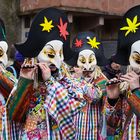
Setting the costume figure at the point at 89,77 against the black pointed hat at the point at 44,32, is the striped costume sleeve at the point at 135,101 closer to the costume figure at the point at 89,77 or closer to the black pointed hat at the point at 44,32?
the black pointed hat at the point at 44,32

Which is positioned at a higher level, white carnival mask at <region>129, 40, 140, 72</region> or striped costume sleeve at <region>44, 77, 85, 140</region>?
white carnival mask at <region>129, 40, 140, 72</region>

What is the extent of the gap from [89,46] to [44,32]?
173 cm

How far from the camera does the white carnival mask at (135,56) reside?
304 cm

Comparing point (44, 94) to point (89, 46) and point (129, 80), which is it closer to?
point (129, 80)

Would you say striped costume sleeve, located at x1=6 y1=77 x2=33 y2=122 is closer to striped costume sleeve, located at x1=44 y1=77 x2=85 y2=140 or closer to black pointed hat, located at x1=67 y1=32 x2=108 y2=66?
striped costume sleeve, located at x1=44 y1=77 x2=85 y2=140

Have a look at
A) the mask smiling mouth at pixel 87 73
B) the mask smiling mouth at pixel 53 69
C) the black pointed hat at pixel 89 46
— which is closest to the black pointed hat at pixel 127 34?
the mask smiling mouth at pixel 53 69

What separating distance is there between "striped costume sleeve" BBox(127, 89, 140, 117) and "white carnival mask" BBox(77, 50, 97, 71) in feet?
5.75

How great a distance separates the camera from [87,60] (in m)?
4.71

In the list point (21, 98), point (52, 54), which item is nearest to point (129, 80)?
point (52, 54)

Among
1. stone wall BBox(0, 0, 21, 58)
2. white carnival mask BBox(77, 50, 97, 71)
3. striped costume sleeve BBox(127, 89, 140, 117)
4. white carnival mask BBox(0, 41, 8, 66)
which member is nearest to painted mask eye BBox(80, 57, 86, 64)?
white carnival mask BBox(77, 50, 97, 71)

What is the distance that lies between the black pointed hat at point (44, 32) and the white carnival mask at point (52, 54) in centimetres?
3

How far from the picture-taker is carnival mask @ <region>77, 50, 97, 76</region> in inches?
184

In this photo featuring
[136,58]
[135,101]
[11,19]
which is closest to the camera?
[135,101]

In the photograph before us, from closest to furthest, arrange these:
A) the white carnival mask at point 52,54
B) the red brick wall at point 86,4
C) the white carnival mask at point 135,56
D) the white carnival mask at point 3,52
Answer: the white carnival mask at point 135,56, the white carnival mask at point 52,54, the white carnival mask at point 3,52, the red brick wall at point 86,4
